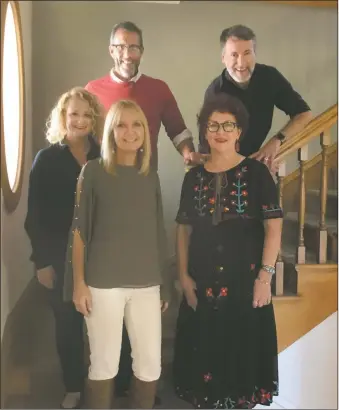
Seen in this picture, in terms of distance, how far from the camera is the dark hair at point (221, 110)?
1.44 metres

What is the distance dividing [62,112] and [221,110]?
0.49 m

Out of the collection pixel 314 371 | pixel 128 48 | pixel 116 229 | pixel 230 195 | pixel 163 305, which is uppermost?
pixel 128 48

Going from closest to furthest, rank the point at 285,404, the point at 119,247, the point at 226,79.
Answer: the point at 119,247 < the point at 226,79 < the point at 285,404

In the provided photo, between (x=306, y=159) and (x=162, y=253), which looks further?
(x=306, y=159)

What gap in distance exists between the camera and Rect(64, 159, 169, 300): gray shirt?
1.38 meters

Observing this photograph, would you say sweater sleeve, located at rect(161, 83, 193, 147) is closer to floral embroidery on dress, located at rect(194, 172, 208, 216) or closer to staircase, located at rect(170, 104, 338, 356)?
floral embroidery on dress, located at rect(194, 172, 208, 216)

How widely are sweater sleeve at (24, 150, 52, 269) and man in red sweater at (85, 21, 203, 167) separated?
28 cm

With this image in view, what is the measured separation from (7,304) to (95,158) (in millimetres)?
530

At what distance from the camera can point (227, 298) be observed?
1.42 metres

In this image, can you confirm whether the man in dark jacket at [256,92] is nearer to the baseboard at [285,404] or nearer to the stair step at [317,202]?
the stair step at [317,202]

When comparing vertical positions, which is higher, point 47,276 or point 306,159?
point 306,159

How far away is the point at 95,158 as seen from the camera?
140 centimetres

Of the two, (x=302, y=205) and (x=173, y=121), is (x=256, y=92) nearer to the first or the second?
(x=173, y=121)

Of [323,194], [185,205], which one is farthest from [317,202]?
[185,205]
